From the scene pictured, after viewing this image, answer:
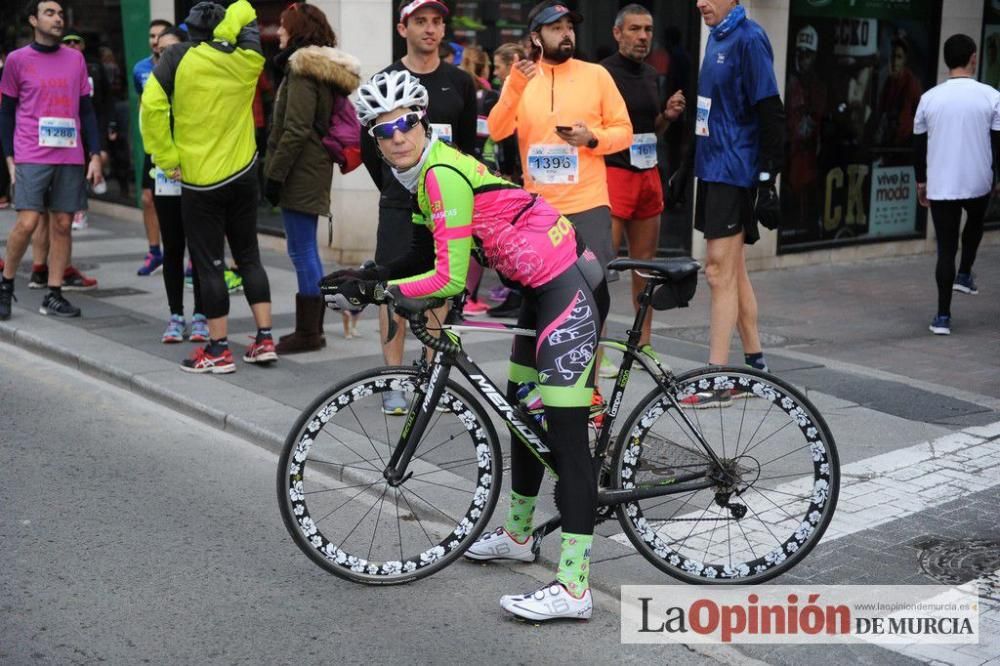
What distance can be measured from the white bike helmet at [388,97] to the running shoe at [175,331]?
458 centimetres

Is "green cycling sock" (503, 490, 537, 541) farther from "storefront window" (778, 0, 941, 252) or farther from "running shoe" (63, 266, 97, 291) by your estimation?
"storefront window" (778, 0, 941, 252)

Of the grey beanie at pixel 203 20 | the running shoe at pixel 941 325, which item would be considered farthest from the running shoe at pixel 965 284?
the grey beanie at pixel 203 20

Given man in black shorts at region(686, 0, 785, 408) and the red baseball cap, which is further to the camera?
man in black shorts at region(686, 0, 785, 408)

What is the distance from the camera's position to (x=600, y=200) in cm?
692

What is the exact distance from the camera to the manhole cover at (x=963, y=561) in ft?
15.8

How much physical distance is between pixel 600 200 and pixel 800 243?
6.38 m

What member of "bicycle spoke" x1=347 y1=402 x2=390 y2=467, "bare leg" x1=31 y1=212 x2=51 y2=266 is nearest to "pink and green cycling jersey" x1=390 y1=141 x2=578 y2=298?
"bicycle spoke" x1=347 y1=402 x2=390 y2=467

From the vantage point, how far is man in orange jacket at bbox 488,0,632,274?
6.77 metres

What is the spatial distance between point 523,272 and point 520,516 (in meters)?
1.03

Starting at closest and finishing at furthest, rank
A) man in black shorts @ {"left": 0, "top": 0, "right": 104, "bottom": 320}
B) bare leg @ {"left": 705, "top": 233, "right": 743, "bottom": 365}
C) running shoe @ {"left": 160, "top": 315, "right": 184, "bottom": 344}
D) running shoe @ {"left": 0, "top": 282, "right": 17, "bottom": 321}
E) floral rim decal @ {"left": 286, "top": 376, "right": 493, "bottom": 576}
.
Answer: floral rim decal @ {"left": 286, "top": 376, "right": 493, "bottom": 576}
bare leg @ {"left": 705, "top": 233, "right": 743, "bottom": 365}
running shoe @ {"left": 160, "top": 315, "right": 184, "bottom": 344}
running shoe @ {"left": 0, "top": 282, "right": 17, "bottom": 321}
man in black shorts @ {"left": 0, "top": 0, "right": 104, "bottom": 320}

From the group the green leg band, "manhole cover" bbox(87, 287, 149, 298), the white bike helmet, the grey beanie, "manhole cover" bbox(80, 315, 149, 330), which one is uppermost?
the grey beanie

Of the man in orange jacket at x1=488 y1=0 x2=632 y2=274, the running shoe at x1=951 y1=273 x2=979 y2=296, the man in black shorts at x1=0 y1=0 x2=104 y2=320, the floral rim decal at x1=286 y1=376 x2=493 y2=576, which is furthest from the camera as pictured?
the running shoe at x1=951 y1=273 x2=979 y2=296

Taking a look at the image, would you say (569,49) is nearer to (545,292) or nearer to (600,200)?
(600,200)

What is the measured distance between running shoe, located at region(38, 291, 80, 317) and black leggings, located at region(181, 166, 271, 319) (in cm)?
196
